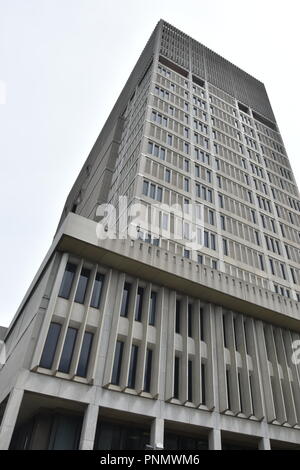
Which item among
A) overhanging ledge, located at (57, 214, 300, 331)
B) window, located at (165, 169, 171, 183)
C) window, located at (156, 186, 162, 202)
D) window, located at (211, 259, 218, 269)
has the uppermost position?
window, located at (165, 169, 171, 183)

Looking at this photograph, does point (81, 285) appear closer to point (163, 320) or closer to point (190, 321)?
point (163, 320)

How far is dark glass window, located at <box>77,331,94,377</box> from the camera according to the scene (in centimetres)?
1866

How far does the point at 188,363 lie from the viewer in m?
22.2

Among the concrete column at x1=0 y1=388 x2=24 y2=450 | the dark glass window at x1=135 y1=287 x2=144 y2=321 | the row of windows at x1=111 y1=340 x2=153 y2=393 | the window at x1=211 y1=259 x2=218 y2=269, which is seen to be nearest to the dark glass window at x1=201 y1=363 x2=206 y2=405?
the row of windows at x1=111 y1=340 x2=153 y2=393

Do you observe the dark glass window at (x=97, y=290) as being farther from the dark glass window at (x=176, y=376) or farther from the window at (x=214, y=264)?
the window at (x=214, y=264)

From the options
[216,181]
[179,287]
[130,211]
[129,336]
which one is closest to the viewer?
[129,336]

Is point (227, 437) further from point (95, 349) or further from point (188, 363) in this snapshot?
point (95, 349)

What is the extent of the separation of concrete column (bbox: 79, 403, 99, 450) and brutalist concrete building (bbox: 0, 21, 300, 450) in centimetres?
6

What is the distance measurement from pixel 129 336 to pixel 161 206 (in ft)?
41.9

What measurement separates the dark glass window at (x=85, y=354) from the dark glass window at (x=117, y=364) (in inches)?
62.9

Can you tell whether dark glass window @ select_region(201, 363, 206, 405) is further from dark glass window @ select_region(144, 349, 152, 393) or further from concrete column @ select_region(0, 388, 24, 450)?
concrete column @ select_region(0, 388, 24, 450)

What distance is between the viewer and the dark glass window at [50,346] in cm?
1792

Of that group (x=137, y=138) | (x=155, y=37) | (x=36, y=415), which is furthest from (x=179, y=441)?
(x=155, y=37)

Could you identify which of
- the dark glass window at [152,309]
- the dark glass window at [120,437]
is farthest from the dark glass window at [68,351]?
the dark glass window at [152,309]
